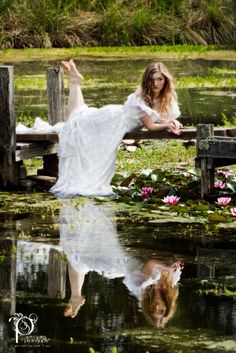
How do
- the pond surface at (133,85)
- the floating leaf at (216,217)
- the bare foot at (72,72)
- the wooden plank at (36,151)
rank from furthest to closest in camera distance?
the pond surface at (133,85), the bare foot at (72,72), the wooden plank at (36,151), the floating leaf at (216,217)

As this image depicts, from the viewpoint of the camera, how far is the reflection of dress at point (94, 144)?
11.7m

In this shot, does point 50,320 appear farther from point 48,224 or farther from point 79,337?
point 48,224

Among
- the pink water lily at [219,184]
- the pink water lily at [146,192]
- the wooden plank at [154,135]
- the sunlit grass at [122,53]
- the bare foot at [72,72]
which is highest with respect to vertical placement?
the sunlit grass at [122,53]

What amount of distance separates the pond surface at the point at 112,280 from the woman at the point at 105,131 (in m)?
0.63

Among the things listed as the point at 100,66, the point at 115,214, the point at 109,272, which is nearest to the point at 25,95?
the point at 100,66

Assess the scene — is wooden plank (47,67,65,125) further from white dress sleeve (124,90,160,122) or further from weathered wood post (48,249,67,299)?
weathered wood post (48,249,67,299)

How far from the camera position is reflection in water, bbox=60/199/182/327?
7516mm

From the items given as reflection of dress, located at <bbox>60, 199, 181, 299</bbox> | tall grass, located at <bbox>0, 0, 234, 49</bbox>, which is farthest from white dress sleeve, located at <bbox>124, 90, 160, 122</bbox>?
tall grass, located at <bbox>0, 0, 234, 49</bbox>

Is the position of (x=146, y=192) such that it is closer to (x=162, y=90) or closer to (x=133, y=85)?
(x=162, y=90)

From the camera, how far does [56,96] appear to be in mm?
12992

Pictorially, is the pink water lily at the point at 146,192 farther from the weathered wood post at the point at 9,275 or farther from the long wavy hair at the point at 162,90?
the weathered wood post at the point at 9,275

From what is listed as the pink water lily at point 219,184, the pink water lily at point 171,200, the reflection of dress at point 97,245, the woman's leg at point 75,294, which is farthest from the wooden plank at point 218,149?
the woman's leg at point 75,294

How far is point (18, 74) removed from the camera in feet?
85.7

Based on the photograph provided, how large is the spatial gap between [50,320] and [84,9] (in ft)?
98.3
